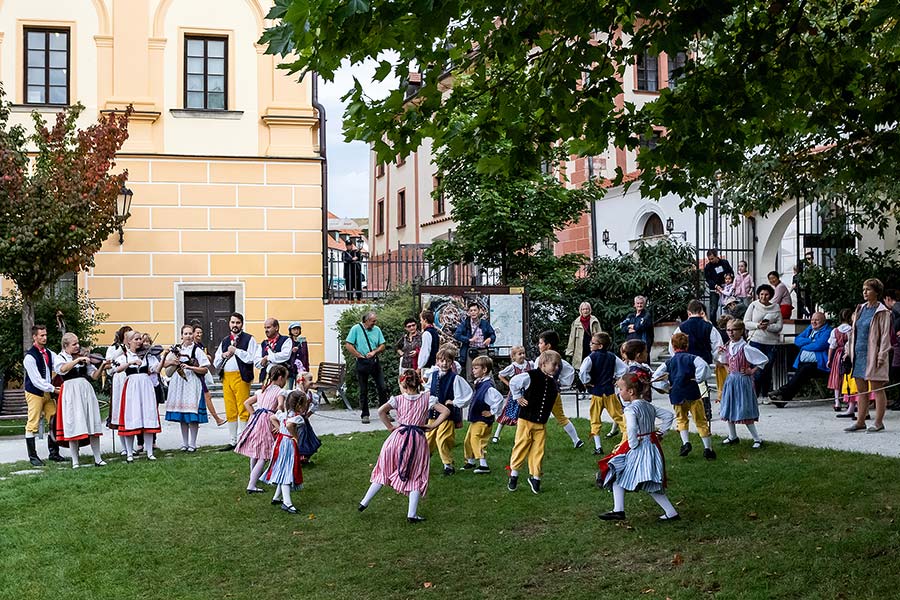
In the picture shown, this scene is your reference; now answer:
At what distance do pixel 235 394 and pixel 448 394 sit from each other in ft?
13.1

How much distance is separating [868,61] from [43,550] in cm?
851

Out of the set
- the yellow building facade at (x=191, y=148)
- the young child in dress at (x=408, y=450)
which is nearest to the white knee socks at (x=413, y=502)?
the young child in dress at (x=408, y=450)

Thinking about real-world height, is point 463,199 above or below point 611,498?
above

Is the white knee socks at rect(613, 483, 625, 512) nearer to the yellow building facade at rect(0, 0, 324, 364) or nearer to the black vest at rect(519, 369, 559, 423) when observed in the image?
the black vest at rect(519, 369, 559, 423)

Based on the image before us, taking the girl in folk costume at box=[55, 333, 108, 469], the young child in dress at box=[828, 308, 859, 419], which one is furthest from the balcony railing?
the girl in folk costume at box=[55, 333, 108, 469]

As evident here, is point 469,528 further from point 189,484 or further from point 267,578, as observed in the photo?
point 189,484

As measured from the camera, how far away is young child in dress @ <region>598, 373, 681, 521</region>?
367 inches

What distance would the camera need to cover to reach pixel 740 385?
41.1 feet

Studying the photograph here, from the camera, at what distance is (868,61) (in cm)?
959

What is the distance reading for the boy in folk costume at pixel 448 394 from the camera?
12.1m

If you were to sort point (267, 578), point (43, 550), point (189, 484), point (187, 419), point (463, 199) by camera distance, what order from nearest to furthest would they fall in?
point (267, 578) → point (43, 550) → point (189, 484) → point (187, 419) → point (463, 199)

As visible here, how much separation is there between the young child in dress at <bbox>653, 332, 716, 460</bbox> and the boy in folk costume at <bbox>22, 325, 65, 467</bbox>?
7.71 metres

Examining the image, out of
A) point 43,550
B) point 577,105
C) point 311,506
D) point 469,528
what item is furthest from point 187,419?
point 577,105

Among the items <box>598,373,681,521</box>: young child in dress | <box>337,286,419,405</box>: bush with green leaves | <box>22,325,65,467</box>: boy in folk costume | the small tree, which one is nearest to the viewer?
<box>598,373,681,521</box>: young child in dress
